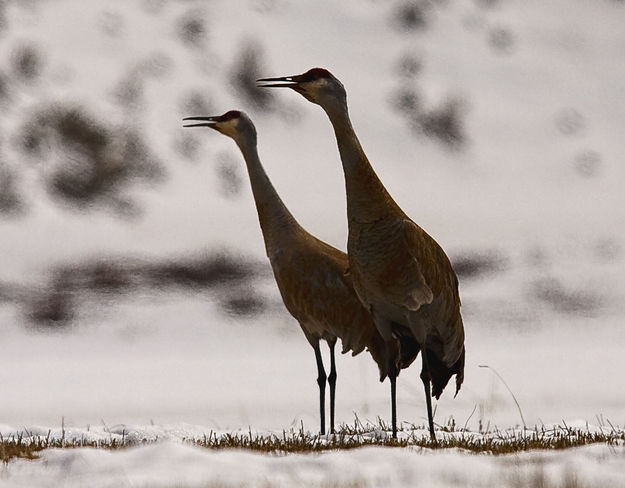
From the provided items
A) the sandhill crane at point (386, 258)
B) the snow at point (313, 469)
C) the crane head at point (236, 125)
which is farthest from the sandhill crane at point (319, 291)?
the snow at point (313, 469)

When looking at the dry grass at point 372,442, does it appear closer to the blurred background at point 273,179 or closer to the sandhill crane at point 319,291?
the sandhill crane at point 319,291

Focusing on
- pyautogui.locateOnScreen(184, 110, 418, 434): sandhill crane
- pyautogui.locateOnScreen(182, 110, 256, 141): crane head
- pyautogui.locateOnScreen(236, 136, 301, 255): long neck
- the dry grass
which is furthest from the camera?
pyautogui.locateOnScreen(182, 110, 256, 141): crane head

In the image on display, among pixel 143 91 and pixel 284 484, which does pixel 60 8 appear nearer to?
pixel 143 91

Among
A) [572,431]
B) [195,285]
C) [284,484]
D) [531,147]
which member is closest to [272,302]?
[195,285]

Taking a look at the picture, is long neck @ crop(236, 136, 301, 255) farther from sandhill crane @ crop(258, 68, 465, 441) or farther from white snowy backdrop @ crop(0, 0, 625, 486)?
white snowy backdrop @ crop(0, 0, 625, 486)

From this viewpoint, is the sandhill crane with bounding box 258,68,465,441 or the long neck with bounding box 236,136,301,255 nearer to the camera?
the sandhill crane with bounding box 258,68,465,441

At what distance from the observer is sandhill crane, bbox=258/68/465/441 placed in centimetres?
1116

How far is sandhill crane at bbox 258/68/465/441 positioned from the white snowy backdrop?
616 inches

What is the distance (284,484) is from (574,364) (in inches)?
1051

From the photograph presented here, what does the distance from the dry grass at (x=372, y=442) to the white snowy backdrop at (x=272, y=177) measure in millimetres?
15100

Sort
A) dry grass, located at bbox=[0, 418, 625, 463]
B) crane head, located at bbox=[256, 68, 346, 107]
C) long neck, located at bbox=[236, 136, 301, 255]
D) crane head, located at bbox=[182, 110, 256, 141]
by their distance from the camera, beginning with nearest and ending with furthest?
dry grass, located at bbox=[0, 418, 625, 463], crane head, located at bbox=[256, 68, 346, 107], long neck, located at bbox=[236, 136, 301, 255], crane head, located at bbox=[182, 110, 256, 141]

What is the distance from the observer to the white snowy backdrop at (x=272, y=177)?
121 ft

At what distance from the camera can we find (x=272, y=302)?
177ft

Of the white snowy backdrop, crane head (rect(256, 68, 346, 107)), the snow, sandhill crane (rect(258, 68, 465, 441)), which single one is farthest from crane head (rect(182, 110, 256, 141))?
the white snowy backdrop
